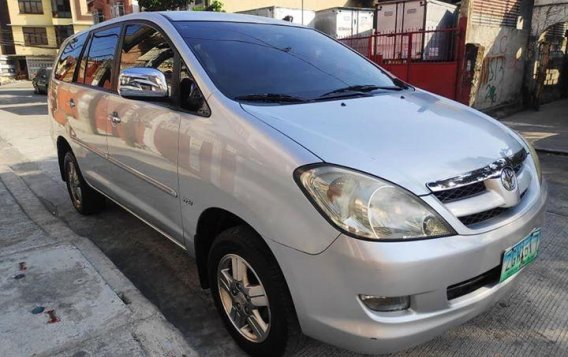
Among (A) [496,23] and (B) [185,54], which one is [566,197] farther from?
(A) [496,23]

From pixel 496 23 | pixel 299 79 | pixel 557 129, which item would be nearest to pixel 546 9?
pixel 496 23

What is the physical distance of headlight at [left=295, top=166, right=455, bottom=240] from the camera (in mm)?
1758

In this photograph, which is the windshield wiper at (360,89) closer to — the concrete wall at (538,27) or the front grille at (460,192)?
the front grille at (460,192)

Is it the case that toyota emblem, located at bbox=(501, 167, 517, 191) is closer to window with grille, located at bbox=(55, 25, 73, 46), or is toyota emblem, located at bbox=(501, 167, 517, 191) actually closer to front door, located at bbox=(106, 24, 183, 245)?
front door, located at bbox=(106, 24, 183, 245)

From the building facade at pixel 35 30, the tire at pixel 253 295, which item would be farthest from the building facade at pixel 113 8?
the building facade at pixel 35 30

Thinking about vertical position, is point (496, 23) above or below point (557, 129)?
above

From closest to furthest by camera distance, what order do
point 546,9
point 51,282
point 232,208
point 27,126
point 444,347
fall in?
point 232,208 < point 444,347 < point 51,282 < point 27,126 < point 546,9

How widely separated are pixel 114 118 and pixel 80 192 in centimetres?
150

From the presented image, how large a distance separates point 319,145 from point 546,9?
520 inches

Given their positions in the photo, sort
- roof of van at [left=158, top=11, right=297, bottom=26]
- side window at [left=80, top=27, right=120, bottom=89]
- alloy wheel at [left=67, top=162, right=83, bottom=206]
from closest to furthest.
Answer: roof of van at [left=158, top=11, right=297, bottom=26], side window at [left=80, top=27, right=120, bottom=89], alloy wheel at [left=67, top=162, right=83, bottom=206]

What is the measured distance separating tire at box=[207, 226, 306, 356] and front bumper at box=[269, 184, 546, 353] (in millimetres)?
104

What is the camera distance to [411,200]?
5.88 feet

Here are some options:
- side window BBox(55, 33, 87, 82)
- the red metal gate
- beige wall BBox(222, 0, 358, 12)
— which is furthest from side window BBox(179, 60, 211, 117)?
beige wall BBox(222, 0, 358, 12)

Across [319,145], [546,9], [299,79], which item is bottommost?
[319,145]
